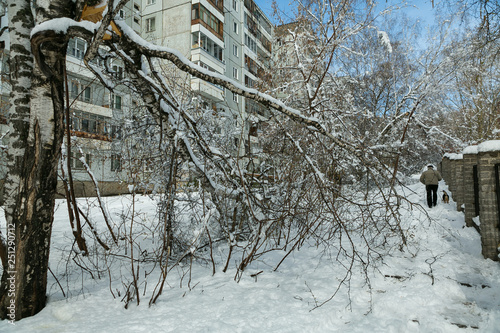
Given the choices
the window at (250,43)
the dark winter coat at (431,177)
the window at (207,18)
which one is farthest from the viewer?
the window at (250,43)

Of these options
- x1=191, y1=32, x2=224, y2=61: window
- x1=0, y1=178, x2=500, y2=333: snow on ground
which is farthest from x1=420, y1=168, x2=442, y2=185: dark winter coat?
x1=191, y1=32, x2=224, y2=61: window

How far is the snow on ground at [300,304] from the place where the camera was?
112 inches

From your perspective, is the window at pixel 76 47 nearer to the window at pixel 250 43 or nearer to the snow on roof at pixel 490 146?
the window at pixel 250 43

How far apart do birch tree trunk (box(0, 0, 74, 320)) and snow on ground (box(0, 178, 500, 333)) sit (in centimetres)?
31

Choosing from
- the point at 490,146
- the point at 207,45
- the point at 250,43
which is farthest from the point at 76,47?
the point at 490,146

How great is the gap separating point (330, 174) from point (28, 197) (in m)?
5.26

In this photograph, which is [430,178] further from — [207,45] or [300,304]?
[207,45]

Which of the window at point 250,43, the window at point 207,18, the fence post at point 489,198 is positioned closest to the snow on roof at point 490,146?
the fence post at point 489,198

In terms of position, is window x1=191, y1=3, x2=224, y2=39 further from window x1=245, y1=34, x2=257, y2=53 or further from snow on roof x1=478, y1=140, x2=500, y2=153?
snow on roof x1=478, y1=140, x2=500, y2=153

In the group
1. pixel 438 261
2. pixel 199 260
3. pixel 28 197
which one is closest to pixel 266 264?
pixel 199 260

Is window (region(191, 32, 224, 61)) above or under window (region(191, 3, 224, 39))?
under

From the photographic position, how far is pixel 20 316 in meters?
2.87

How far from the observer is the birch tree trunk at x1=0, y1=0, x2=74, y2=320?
9.61ft

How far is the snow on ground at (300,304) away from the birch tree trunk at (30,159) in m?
0.31
